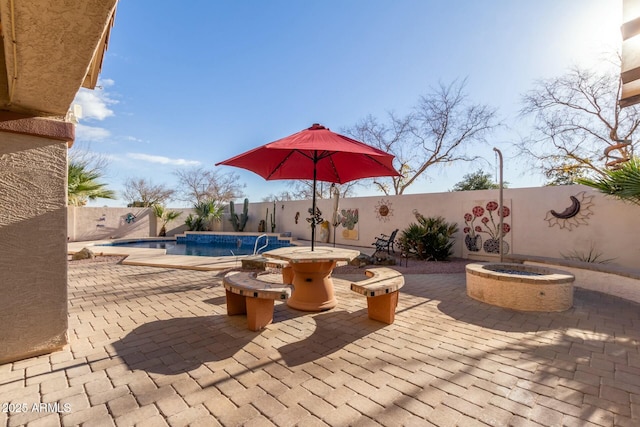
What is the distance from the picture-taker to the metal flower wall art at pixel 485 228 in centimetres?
812

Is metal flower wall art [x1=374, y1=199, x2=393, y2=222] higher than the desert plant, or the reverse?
metal flower wall art [x1=374, y1=199, x2=393, y2=222]

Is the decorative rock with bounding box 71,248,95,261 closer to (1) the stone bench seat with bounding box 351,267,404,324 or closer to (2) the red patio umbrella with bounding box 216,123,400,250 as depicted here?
(2) the red patio umbrella with bounding box 216,123,400,250

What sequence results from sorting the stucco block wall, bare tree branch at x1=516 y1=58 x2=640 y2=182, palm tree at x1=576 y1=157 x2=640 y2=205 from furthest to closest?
1. bare tree branch at x1=516 y1=58 x2=640 y2=182
2. palm tree at x1=576 y1=157 x2=640 y2=205
3. the stucco block wall

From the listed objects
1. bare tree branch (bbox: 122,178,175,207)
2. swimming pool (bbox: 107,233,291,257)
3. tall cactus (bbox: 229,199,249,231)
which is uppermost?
bare tree branch (bbox: 122,178,175,207)

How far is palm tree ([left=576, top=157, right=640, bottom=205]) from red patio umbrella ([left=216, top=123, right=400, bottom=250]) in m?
4.00

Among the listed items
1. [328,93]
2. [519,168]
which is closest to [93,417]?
[328,93]

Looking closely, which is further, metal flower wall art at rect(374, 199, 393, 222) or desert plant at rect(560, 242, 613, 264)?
metal flower wall art at rect(374, 199, 393, 222)

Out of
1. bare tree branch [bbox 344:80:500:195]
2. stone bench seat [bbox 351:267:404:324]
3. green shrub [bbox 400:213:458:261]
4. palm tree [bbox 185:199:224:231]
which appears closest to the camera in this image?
stone bench seat [bbox 351:267:404:324]

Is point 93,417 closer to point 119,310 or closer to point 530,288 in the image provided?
point 119,310

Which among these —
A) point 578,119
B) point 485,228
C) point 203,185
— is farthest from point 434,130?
point 203,185

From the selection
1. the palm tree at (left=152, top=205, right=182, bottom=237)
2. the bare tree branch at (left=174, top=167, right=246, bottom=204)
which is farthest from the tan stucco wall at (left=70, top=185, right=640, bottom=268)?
the bare tree branch at (left=174, top=167, right=246, bottom=204)

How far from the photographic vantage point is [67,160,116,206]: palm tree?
9.95 metres

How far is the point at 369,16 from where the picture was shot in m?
8.02

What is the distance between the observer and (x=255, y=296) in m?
2.88
